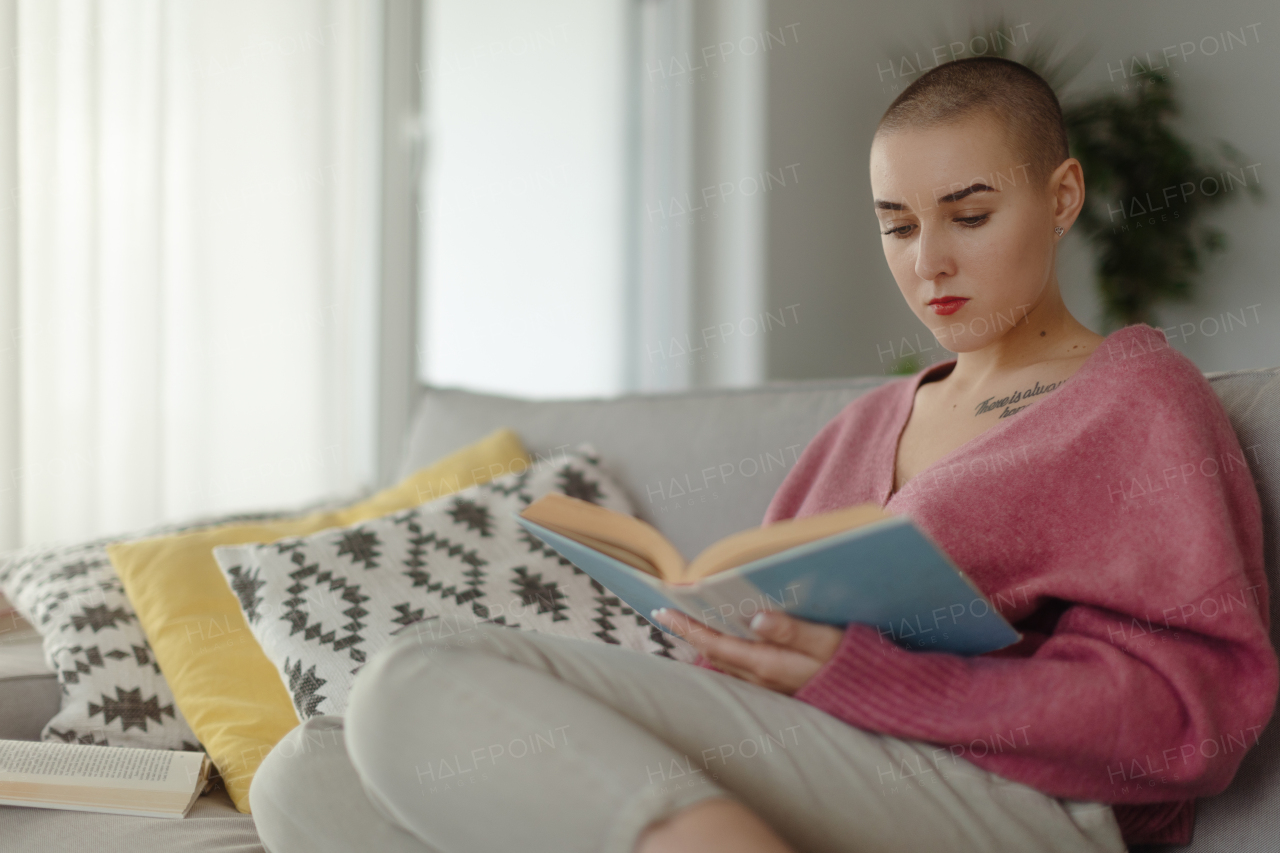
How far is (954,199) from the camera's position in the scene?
0.88 m

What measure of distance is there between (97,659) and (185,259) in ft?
3.92

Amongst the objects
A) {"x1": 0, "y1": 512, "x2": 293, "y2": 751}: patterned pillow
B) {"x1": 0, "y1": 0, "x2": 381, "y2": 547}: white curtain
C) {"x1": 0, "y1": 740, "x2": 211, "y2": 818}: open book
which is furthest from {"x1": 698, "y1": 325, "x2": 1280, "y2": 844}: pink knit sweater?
{"x1": 0, "y1": 0, "x2": 381, "y2": 547}: white curtain

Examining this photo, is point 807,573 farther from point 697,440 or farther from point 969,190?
point 697,440

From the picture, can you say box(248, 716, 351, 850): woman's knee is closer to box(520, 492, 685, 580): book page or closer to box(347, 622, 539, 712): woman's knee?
box(347, 622, 539, 712): woman's knee

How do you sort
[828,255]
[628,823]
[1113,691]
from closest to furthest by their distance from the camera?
[628,823] → [1113,691] → [828,255]

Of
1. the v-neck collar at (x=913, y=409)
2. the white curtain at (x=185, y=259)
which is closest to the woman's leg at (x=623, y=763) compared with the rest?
the v-neck collar at (x=913, y=409)

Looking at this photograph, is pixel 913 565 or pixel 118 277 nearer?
pixel 913 565

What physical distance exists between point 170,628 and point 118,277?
43.1 inches

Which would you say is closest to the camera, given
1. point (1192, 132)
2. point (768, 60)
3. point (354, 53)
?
point (354, 53)

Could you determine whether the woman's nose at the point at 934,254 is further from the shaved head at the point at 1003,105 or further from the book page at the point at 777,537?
the book page at the point at 777,537

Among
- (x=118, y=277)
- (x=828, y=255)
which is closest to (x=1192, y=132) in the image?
(x=828, y=255)

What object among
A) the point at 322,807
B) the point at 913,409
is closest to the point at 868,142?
the point at 913,409

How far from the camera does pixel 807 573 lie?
23.2 inches

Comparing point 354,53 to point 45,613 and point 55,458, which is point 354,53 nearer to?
point 55,458
